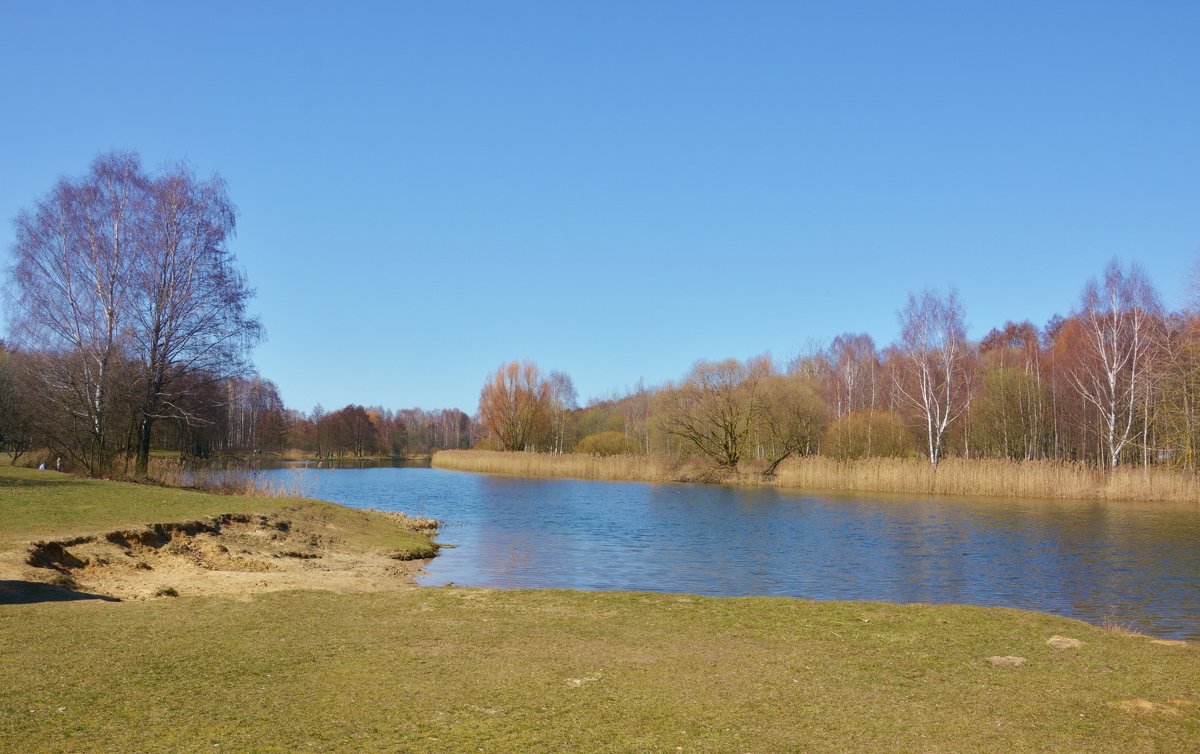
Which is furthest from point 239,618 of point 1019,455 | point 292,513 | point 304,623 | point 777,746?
point 1019,455

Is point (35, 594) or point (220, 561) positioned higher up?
point (35, 594)

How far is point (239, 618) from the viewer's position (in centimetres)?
947

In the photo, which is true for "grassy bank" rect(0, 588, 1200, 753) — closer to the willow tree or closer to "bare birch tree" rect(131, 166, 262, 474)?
"bare birch tree" rect(131, 166, 262, 474)

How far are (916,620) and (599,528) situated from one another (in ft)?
57.2

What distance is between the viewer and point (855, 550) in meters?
21.0

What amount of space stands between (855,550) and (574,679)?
50.4 ft

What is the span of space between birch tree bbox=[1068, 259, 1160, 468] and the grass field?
3644 cm

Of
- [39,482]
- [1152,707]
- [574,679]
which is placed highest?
[39,482]

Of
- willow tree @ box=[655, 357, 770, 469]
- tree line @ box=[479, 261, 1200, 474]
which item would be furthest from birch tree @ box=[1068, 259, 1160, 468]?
willow tree @ box=[655, 357, 770, 469]

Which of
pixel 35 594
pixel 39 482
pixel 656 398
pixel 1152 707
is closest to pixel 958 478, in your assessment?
pixel 656 398

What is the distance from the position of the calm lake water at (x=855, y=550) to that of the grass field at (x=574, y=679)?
15.3 feet

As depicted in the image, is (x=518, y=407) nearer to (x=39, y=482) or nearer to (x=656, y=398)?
(x=656, y=398)

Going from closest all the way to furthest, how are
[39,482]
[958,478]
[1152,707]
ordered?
[1152,707] < [39,482] < [958,478]

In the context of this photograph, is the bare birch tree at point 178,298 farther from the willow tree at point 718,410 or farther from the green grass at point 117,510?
the willow tree at point 718,410
